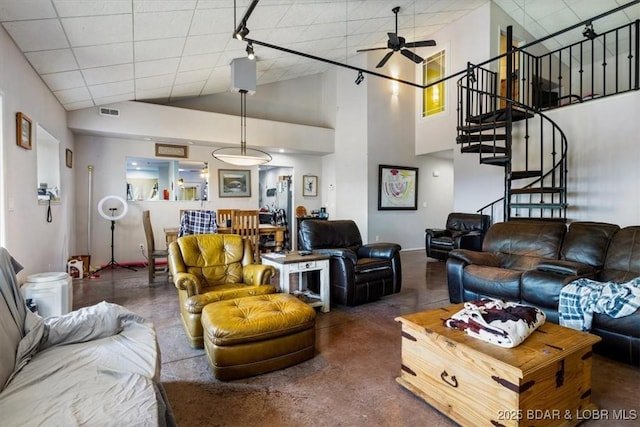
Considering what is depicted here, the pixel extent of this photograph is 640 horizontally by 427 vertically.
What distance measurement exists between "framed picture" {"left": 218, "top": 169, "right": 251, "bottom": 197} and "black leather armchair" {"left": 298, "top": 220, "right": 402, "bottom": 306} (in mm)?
3525

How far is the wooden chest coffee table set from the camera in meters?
1.55

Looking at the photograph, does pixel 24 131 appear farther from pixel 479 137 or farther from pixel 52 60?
pixel 479 137

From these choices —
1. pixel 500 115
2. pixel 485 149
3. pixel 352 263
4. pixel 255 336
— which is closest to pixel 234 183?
pixel 352 263

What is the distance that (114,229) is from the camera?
618 centimetres

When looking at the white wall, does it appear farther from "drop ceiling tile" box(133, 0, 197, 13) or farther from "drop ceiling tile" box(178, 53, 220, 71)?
"drop ceiling tile" box(178, 53, 220, 71)

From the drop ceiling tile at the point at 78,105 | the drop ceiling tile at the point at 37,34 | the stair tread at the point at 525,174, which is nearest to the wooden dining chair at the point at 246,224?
the drop ceiling tile at the point at 78,105

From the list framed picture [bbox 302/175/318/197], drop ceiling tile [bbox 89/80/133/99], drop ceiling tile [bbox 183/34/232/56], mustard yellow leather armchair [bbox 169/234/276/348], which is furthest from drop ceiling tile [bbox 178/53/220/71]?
framed picture [bbox 302/175/318/197]

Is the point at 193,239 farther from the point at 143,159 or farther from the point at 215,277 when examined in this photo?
the point at 143,159

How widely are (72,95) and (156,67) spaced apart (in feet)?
4.20

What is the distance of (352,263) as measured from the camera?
3.73 metres

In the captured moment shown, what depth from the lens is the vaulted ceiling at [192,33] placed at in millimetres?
2945

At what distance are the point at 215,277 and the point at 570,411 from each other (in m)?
2.85

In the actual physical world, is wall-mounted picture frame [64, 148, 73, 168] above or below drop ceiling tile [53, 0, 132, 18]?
below

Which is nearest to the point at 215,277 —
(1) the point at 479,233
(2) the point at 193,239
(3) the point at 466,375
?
(2) the point at 193,239
